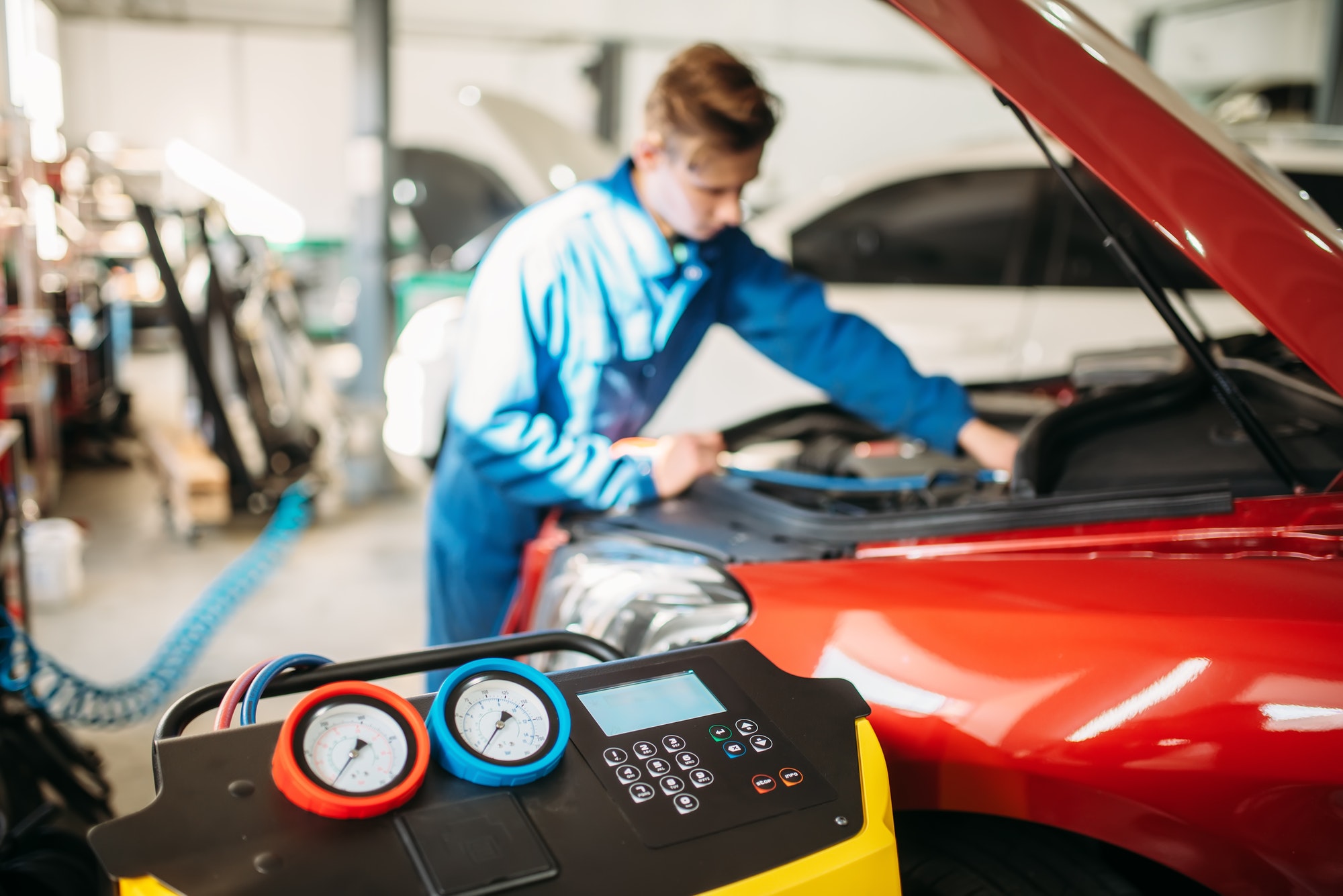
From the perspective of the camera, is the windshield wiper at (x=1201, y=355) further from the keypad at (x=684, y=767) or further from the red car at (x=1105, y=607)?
the keypad at (x=684, y=767)

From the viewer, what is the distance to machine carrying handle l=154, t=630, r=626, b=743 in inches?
31.9

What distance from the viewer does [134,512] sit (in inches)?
179

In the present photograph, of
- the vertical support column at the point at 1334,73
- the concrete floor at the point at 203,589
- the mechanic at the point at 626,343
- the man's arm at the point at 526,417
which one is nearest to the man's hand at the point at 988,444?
the mechanic at the point at 626,343

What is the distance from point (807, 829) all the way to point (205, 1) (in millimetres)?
10444

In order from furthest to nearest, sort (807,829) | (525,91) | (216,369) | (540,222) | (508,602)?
(525,91) < (216,369) < (508,602) < (540,222) < (807,829)

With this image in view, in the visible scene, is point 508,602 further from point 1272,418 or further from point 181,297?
point 181,297

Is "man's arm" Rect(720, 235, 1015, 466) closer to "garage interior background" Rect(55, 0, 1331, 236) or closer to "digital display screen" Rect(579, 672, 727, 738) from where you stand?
"digital display screen" Rect(579, 672, 727, 738)

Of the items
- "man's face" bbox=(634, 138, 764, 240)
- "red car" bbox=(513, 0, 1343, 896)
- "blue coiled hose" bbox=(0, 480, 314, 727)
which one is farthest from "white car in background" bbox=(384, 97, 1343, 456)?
"red car" bbox=(513, 0, 1343, 896)

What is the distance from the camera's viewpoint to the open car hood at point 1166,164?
2.75 ft

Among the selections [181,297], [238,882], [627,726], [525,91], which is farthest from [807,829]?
[525,91]

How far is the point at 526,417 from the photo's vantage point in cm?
140

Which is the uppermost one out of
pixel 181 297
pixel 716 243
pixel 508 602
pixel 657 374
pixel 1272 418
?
pixel 716 243

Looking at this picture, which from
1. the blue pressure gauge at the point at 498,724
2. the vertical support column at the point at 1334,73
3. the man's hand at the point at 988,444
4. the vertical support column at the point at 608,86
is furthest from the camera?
the vertical support column at the point at 608,86

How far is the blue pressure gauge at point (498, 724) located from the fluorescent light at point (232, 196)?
413 cm
